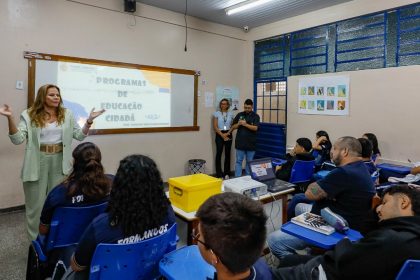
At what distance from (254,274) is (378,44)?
13.9 feet

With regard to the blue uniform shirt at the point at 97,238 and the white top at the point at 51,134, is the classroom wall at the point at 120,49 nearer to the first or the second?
the white top at the point at 51,134

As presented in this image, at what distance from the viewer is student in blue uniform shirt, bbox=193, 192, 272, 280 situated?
2.79 ft

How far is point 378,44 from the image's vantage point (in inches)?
159

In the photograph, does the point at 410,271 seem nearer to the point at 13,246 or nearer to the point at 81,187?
the point at 81,187

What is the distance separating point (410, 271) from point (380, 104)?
351cm

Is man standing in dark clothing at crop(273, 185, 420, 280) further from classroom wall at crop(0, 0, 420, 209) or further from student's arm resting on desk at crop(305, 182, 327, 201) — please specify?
classroom wall at crop(0, 0, 420, 209)

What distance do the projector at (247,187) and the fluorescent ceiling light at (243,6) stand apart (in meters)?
3.03

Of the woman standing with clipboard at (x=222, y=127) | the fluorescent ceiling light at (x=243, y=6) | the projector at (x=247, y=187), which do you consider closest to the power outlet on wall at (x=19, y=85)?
the projector at (x=247, y=187)

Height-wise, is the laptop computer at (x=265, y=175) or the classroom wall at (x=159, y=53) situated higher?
the classroom wall at (x=159, y=53)

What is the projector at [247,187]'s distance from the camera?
2209 mm

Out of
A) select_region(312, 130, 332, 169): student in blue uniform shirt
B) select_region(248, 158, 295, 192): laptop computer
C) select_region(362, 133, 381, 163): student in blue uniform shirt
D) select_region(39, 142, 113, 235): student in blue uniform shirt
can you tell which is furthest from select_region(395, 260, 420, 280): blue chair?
select_region(312, 130, 332, 169): student in blue uniform shirt

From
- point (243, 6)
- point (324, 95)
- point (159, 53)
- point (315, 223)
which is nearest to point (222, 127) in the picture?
point (159, 53)

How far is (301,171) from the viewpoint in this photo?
11.3 feet

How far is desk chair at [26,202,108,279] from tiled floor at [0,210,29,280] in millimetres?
808
